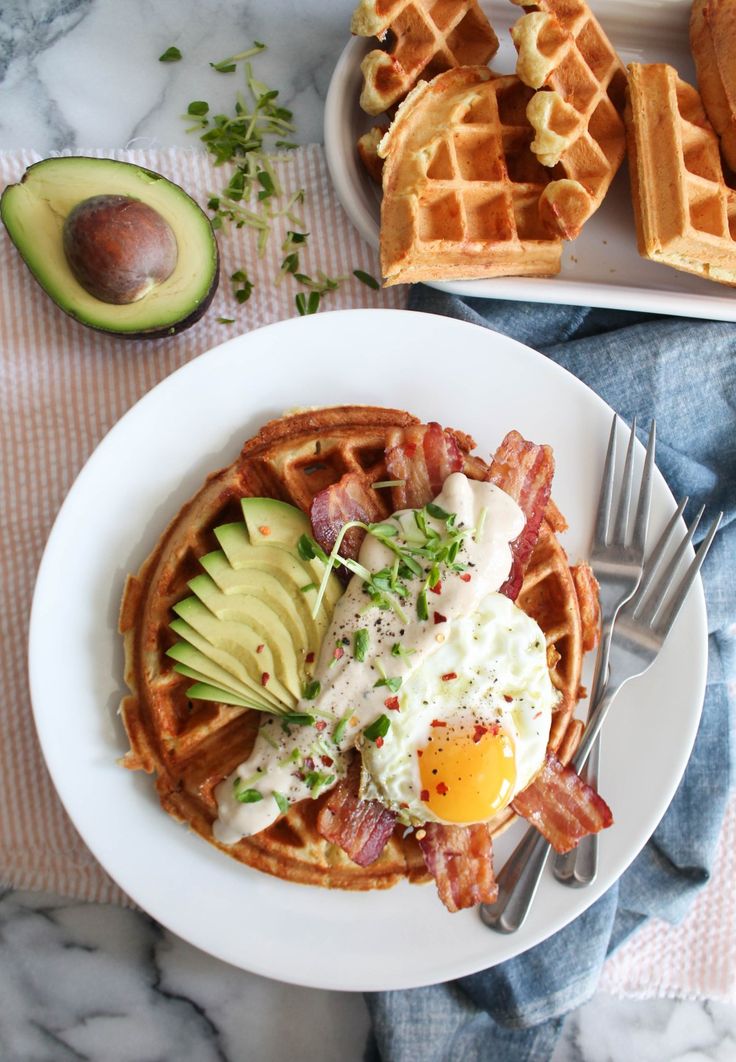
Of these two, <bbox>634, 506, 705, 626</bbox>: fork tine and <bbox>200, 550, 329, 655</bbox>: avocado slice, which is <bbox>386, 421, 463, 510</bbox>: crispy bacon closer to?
<bbox>200, 550, 329, 655</bbox>: avocado slice

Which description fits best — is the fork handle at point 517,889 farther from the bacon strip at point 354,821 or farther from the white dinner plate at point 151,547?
the bacon strip at point 354,821

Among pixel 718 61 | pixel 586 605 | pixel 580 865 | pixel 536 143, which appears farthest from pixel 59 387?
pixel 718 61

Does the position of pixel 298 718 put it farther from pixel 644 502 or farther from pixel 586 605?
pixel 644 502

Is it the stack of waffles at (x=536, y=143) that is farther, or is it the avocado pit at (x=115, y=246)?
the stack of waffles at (x=536, y=143)

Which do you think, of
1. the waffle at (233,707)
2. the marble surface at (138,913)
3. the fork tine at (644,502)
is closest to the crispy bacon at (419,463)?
the waffle at (233,707)

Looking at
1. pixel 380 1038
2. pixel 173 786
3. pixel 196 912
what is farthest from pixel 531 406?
pixel 380 1038

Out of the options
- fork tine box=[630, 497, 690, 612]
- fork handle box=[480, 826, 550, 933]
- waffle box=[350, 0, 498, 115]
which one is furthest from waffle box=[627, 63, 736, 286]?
fork handle box=[480, 826, 550, 933]
